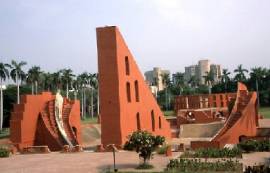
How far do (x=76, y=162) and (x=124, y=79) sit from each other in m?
8.75

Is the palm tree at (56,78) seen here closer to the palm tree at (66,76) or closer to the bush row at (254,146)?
the palm tree at (66,76)

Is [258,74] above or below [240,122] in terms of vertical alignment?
above

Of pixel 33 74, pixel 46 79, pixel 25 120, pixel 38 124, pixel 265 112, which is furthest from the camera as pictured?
pixel 46 79

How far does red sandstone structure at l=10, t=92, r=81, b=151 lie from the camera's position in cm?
3094

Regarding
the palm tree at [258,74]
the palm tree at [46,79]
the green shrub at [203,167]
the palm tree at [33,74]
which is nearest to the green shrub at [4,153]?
the green shrub at [203,167]

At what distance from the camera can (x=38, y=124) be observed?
32812 millimetres

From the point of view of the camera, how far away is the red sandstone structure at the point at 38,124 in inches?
1218

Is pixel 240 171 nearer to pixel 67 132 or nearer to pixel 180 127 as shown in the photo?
pixel 67 132

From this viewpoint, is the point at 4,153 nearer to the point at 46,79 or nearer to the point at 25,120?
the point at 25,120

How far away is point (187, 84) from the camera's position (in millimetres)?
104312

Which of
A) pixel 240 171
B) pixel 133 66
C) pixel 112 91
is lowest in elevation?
pixel 240 171

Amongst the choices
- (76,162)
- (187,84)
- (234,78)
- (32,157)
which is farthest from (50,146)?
(187,84)

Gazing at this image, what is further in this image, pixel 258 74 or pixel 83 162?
pixel 258 74

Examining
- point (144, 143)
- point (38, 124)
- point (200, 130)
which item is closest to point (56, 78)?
point (200, 130)
